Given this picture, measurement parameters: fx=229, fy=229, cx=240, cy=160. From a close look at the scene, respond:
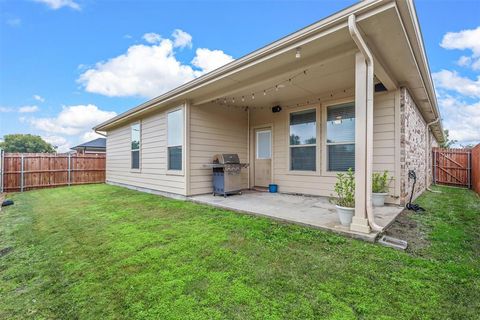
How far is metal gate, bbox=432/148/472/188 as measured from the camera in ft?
33.3

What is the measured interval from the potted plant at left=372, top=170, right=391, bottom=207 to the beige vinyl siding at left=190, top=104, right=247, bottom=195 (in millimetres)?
3740

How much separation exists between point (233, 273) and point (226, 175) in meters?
3.87

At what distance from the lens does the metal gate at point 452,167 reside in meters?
10.2

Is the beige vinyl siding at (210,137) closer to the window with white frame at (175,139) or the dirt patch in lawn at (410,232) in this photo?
the window with white frame at (175,139)

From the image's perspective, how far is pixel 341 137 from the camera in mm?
5305

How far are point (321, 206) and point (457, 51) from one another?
39.8 feet

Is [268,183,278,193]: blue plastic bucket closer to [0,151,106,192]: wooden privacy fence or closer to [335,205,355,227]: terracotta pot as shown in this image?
[335,205,355,227]: terracotta pot

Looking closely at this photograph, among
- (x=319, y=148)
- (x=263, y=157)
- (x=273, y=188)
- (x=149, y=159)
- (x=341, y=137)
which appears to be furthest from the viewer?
(x=149, y=159)

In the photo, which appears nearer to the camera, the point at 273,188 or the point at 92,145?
the point at 273,188

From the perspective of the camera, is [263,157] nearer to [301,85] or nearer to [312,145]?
[312,145]

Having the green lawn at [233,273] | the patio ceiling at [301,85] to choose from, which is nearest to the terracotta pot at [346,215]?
the green lawn at [233,273]

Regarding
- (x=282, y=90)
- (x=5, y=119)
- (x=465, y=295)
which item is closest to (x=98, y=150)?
(x=5, y=119)

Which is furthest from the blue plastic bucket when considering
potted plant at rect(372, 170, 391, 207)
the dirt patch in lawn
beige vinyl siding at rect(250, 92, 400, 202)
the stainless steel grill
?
the dirt patch in lawn

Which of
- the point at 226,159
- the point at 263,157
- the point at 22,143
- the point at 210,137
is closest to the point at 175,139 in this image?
the point at 210,137
